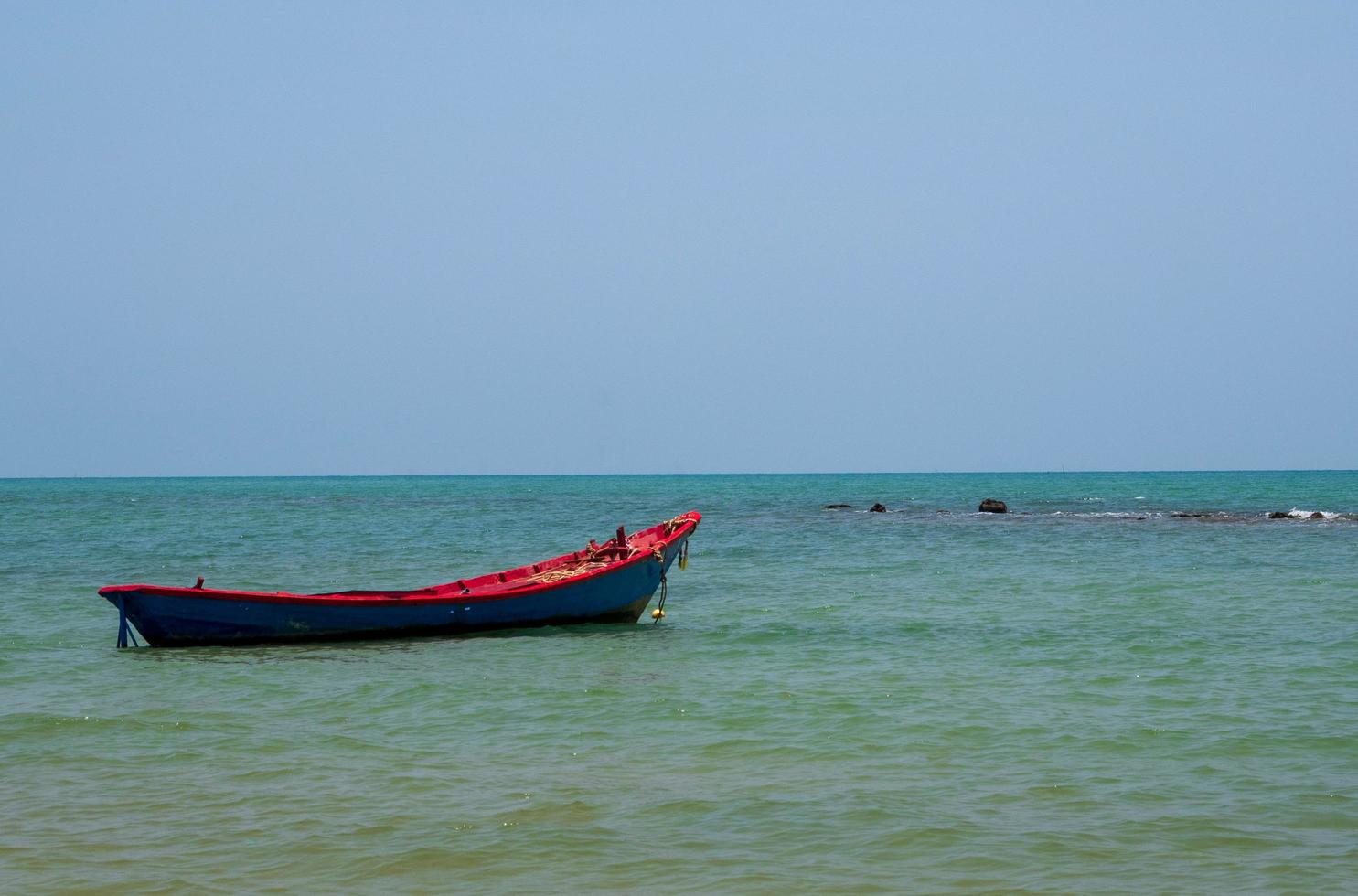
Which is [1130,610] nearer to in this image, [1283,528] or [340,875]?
[340,875]

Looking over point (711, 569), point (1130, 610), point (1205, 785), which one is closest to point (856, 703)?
point (1205, 785)

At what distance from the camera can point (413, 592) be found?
779 inches

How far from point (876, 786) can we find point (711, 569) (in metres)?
21.0

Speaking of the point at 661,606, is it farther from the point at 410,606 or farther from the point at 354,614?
the point at 354,614

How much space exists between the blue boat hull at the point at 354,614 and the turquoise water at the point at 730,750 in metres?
0.29

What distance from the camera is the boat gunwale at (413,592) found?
57.5ft

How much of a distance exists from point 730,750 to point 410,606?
8.48 m

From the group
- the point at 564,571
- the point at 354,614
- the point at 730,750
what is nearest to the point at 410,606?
the point at 354,614

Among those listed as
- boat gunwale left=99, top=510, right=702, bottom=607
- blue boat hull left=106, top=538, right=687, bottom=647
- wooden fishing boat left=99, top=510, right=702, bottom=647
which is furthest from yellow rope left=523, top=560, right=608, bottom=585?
blue boat hull left=106, top=538, right=687, bottom=647

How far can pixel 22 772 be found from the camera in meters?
10.6

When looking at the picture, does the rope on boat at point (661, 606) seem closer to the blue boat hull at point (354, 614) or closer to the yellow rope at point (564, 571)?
the blue boat hull at point (354, 614)

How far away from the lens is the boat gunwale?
17.5 metres

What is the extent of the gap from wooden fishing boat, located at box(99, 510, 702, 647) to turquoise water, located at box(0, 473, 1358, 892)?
33 centimetres

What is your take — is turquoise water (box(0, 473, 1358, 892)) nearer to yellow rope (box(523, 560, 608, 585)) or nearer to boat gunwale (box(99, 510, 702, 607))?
boat gunwale (box(99, 510, 702, 607))
